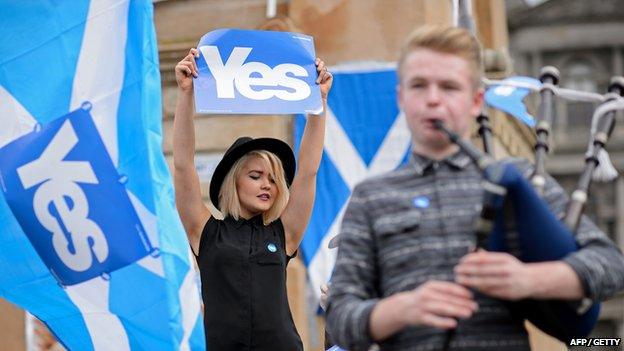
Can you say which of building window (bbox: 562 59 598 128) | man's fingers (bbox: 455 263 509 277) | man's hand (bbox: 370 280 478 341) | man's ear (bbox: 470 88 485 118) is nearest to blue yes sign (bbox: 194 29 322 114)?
man's ear (bbox: 470 88 485 118)

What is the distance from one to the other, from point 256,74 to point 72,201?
1.10 metres

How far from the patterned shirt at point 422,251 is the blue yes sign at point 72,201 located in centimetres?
288

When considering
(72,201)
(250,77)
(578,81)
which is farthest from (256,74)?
(578,81)

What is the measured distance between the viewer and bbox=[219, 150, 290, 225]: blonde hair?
5.27 meters

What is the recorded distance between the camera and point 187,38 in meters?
10.1

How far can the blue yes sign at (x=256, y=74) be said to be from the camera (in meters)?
5.30

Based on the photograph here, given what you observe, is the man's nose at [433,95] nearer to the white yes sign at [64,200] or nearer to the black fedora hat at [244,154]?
the black fedora hat at [244,154]

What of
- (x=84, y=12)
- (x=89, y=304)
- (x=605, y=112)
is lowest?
(x=89, y=304)

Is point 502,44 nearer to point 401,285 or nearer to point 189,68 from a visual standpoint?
point 189,68

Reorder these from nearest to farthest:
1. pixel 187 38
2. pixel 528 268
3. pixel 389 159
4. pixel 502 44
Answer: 1. pixel 528 268
2. pixel 389 159
3. pixel 187 38
4. pixel 502 44

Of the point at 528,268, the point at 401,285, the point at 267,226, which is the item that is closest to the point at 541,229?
the point at 528,268

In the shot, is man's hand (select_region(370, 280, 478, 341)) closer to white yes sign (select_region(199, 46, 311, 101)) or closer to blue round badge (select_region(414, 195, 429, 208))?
blue round badge (select_region(414, 195, 429, 208))

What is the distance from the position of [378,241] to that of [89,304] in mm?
3119

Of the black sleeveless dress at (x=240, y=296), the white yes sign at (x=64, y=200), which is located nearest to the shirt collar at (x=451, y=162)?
the black sleeveless dress at (x=240, y=296)
